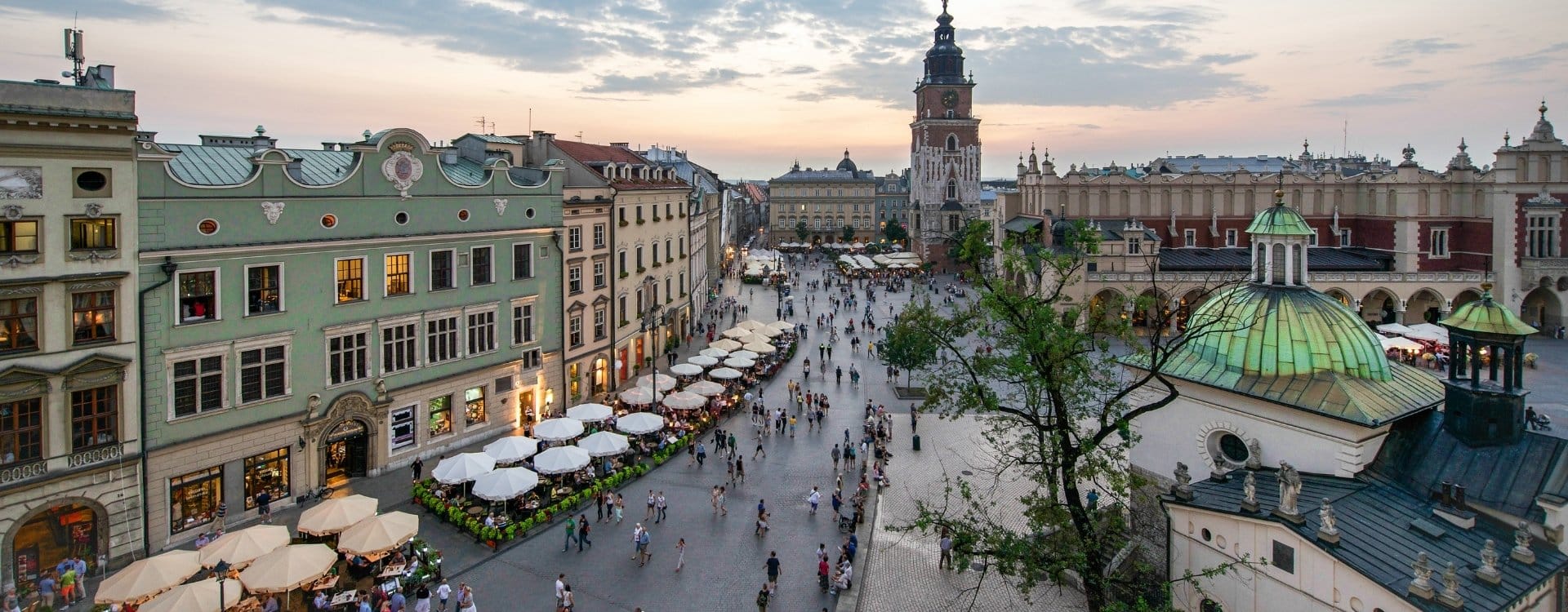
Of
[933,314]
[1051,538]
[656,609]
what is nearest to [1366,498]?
[1051,538]

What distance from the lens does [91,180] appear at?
874 inches

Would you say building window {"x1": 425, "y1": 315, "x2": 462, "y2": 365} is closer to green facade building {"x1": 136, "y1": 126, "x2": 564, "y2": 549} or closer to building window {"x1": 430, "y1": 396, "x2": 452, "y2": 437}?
green facade building {"x1": 136, "y1": 126, "x2": 564, "y2": 549}

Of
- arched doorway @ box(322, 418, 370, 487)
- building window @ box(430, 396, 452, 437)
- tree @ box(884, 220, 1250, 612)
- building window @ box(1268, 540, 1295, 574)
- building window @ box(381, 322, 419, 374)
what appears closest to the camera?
tree @ box(884, 220, 1250, 612)

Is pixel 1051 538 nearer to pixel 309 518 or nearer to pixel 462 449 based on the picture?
pixel 309 518

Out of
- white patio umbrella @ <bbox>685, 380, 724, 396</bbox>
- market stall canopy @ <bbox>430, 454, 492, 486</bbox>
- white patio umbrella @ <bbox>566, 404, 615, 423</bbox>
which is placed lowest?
market stall canopy @ <bbox>430, 454, 492, 486</bbox>

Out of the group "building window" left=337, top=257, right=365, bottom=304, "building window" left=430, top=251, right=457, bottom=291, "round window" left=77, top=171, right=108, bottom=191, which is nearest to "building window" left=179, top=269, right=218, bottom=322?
"round window" left=77, top=171, right=108, bottom=191

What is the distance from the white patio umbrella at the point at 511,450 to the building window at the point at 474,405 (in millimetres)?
4292

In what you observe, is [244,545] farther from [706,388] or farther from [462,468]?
[706,388]

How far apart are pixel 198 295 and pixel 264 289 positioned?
186 centimetres

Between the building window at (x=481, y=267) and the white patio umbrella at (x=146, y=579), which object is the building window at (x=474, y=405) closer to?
the building window at (x=481, y=267)

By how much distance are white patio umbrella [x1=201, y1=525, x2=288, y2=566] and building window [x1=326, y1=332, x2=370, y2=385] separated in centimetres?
781

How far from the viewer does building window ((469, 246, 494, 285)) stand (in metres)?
32.8

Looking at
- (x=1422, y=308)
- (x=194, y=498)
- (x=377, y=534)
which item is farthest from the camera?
(x=1422, y=308)

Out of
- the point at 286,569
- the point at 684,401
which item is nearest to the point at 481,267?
the point at 684,401
